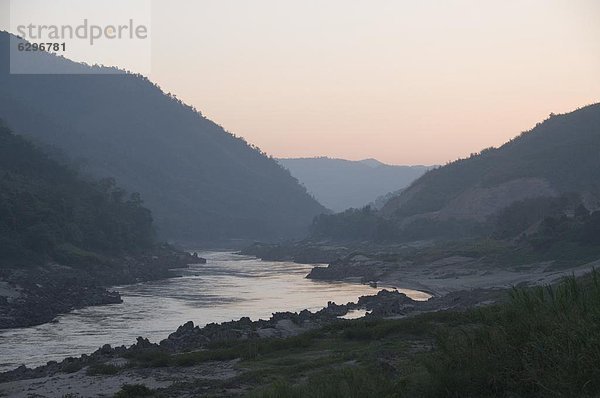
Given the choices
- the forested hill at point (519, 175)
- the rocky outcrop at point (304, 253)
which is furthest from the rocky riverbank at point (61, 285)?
the forested hill at point (519, 175)

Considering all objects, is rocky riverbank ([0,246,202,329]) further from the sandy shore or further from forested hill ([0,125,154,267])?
the sandy shore

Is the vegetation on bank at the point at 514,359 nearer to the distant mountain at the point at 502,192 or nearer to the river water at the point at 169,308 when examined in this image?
the river water at the point at 169,308

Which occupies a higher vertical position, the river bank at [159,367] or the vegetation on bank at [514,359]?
the vegetation on bank at [514,359]

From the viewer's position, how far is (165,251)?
125m

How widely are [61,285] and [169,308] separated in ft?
58.6

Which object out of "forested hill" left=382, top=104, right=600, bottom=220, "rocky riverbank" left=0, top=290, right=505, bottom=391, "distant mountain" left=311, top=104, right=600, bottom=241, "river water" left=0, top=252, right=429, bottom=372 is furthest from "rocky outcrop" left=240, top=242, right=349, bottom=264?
"rocky riverbank" left=0, top=290, right=505, bottom=391

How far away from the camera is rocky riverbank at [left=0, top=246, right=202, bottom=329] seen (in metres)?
53.3

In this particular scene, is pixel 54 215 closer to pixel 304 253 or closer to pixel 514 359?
pixel 304 253

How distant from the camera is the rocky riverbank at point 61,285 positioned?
53.3 m

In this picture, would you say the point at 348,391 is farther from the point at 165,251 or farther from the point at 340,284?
the point at 165,251

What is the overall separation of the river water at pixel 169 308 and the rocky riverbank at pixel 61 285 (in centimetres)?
193

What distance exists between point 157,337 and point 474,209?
11210 centimetres

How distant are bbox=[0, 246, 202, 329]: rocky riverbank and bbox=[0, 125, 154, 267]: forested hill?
3016 millimetres

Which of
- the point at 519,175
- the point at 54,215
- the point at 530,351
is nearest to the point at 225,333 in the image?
the point at 530,351
